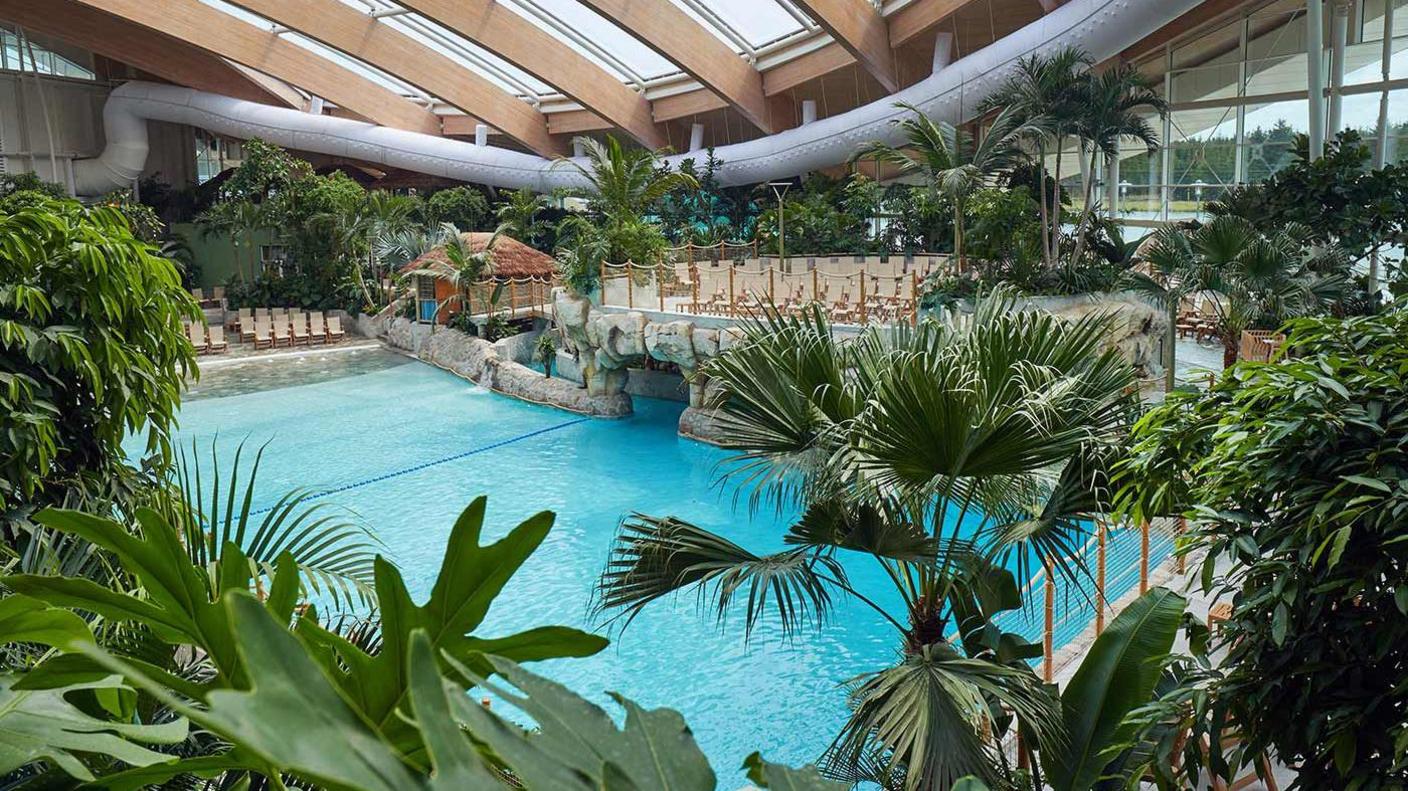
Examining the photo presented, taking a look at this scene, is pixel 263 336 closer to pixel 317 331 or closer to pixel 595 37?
pixel 317 331

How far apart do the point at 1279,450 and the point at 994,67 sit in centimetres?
1752

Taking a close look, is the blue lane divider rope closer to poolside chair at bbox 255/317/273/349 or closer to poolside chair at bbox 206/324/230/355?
poolside chair at bbox 206/324/230/355

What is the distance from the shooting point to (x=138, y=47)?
29328 millimetres

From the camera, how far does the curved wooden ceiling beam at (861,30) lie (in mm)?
19828

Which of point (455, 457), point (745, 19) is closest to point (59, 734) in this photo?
point (455, 457)

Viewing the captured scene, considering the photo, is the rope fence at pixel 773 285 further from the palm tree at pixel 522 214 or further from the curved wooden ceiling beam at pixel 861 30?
the palm tree at pixel 522 214

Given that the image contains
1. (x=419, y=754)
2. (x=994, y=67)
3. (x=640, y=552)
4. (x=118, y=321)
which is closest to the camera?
(x=419, y=754)

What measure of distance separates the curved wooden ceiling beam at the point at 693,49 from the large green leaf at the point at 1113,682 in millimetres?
19363

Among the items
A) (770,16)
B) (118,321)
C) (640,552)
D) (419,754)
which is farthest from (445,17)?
(419,754)

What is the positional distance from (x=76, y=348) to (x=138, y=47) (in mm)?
29870

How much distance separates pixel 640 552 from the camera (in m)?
3.72

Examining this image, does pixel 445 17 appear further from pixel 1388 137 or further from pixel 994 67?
pixel 1388 137

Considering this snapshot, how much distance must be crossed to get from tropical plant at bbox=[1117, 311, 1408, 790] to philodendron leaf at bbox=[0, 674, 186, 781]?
7.59ft

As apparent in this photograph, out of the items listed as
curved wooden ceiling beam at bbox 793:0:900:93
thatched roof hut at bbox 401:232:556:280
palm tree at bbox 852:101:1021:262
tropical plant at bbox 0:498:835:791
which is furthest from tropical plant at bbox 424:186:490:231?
tropical plant at bbox 0:498:835:791
